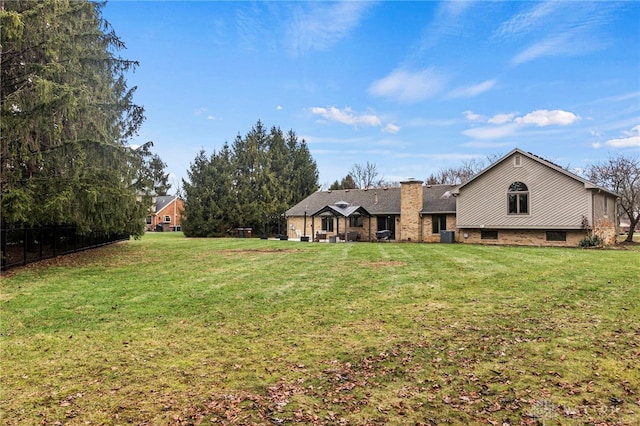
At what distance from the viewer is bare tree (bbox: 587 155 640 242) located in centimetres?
2745

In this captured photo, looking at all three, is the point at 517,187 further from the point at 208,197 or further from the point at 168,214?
the point at 168,214

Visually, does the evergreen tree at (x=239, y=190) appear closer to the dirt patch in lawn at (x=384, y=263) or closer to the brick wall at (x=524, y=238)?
the brick wall at (x=524, y=238)

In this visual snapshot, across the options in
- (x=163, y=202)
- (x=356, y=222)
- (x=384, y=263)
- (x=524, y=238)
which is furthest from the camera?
(x=163, y=202)

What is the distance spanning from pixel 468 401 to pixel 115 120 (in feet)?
59.5

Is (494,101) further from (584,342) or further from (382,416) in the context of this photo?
(382,416)

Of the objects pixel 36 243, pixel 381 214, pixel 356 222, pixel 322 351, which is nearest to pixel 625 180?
pixel 381 214

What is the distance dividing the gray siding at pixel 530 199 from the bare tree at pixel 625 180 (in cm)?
884

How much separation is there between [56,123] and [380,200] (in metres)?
23.1

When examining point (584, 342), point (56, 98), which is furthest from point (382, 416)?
point (56, 98)

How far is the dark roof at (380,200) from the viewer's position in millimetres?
27059

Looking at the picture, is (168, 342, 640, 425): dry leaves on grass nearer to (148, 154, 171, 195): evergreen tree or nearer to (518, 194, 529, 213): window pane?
(148, 154, 171, 195): evergreen tree

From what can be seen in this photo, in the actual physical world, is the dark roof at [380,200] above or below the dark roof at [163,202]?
below

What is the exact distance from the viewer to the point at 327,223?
3148 centimetres

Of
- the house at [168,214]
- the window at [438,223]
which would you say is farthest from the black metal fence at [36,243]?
the house at [168,214]
